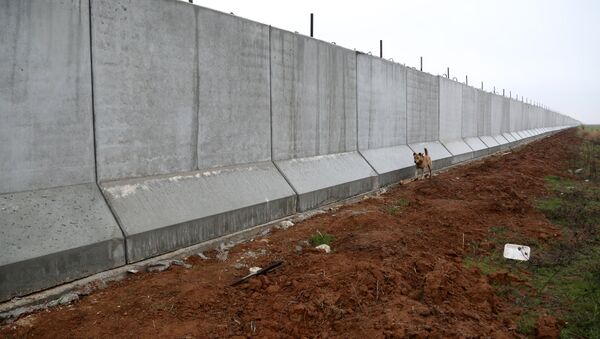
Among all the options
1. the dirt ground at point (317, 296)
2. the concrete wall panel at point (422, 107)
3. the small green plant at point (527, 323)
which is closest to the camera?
the dirt ground at point (317, 296)

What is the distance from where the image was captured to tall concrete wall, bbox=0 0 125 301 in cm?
364

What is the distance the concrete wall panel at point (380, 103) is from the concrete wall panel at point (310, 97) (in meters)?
0.47

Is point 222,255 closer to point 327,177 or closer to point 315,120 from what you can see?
point 327,177

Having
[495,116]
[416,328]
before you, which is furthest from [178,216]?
[495,116]

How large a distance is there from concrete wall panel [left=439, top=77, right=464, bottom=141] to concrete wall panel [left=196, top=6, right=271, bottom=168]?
11208mm

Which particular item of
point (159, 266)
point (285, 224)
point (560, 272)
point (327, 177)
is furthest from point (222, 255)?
point (560, 272)

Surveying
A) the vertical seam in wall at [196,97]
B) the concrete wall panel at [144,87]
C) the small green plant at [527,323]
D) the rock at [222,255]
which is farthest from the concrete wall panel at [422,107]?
the small green plant at [527,323]

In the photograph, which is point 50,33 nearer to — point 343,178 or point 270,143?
point 270,143

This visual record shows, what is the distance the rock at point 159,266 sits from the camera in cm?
442

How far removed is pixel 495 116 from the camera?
88.4 ft

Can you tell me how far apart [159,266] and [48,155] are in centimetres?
144

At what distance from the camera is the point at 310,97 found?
809cm

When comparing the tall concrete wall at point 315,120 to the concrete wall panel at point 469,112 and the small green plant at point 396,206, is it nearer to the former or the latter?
the small green plant at point 396,206

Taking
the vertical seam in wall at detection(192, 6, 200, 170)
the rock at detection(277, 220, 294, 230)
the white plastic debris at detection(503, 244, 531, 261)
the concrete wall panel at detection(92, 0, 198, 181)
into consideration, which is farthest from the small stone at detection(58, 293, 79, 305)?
the white plastic debris at detection(503, 244, 531, 261)
